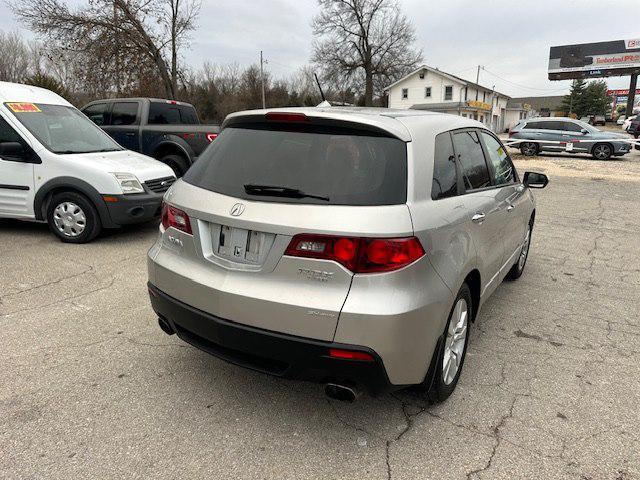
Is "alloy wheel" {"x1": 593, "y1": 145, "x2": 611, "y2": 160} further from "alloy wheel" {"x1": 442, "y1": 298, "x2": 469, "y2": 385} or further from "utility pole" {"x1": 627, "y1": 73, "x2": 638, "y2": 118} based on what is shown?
"utility pole" {"x1": 627, "y1": 73, "x2": 638, "y2": 118}

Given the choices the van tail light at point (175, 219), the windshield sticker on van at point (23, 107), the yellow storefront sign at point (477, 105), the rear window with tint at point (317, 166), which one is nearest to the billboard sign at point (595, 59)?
the yellow storefront sign at point (477, 105)

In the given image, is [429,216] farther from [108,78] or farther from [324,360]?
[108,78]

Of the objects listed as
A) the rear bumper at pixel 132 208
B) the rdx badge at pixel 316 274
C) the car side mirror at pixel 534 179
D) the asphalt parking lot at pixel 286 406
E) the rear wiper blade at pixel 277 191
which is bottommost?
the asphalt parking lot at pixel 286 406

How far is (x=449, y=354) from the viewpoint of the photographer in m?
2.75

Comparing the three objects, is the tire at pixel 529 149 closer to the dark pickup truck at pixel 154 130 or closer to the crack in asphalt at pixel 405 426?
the dark pickup truck at pixel 154 130

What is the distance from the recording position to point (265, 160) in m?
2.57

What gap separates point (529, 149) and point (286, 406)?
21146 mm

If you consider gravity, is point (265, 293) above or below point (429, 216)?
below

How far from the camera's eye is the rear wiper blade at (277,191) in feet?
7.59

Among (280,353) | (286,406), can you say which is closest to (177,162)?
(286,406)

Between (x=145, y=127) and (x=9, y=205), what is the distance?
385 centimetres

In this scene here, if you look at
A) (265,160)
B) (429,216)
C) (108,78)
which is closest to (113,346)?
(265,160)

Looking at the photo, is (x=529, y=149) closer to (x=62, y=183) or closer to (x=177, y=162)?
(x=177, y=162)

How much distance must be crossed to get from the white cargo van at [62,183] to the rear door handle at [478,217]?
4456 mm
